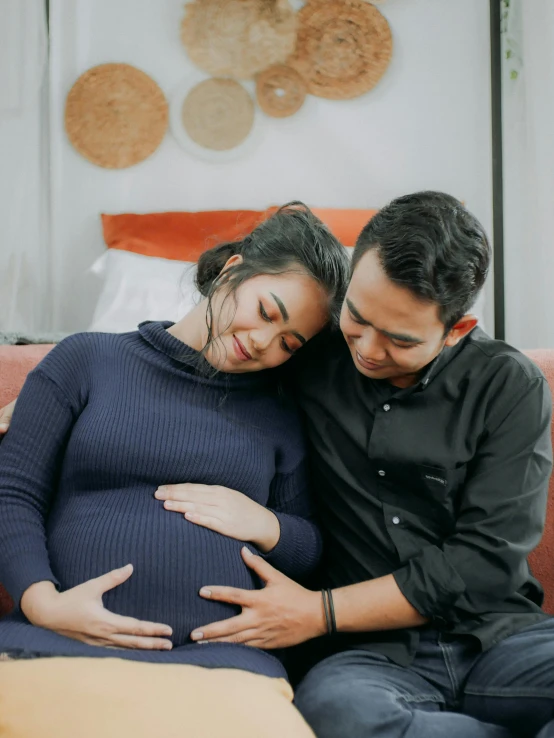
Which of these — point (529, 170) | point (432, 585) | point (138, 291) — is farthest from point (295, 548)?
point (529, 170)

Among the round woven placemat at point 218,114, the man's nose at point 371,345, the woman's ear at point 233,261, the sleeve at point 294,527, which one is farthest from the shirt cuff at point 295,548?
the round woven placemat at point 218,114

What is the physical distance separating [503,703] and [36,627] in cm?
66

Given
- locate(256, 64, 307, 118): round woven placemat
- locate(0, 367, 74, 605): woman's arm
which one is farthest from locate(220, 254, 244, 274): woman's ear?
locate(256, 64, 307, 118): round woven placemat

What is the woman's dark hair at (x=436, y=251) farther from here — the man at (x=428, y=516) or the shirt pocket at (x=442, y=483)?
the shirt pocket at (x=442, y=483)

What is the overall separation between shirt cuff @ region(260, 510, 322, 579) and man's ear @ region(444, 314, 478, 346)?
396 millimetres

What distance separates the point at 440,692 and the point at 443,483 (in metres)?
0.31

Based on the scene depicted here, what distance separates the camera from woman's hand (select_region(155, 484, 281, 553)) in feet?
3.65

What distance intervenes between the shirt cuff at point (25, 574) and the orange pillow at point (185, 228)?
4.96ft

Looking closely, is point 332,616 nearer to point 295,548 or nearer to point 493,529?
point 295,548

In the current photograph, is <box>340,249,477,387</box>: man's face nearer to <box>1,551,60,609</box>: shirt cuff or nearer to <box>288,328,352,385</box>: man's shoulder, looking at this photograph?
<box>288,328,352,385</box>: man's shoulder

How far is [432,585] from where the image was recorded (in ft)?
3.65

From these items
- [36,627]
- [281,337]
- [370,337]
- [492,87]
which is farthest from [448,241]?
[492,87]

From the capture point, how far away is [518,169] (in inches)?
105

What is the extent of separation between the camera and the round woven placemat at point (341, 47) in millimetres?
2689
